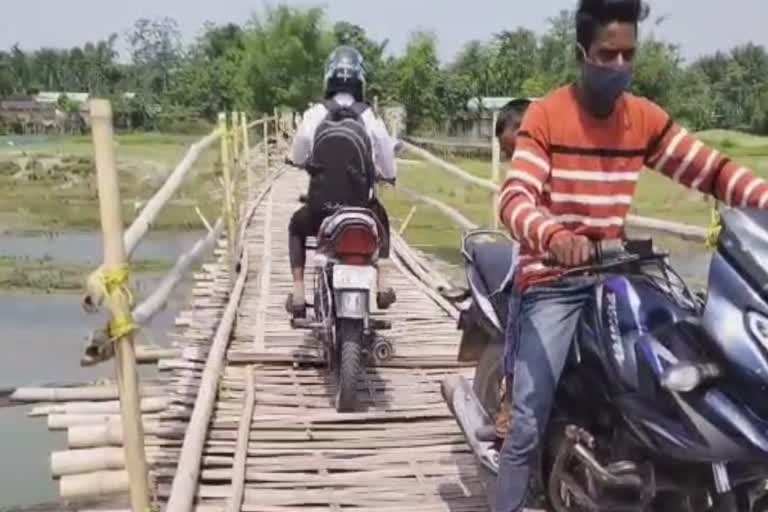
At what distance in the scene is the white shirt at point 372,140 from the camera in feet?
17.0

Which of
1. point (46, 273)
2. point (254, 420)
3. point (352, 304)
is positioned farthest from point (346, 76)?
point (46, 273)

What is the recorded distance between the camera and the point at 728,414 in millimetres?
2312

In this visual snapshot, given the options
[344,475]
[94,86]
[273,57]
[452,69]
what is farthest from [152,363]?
[94,86]

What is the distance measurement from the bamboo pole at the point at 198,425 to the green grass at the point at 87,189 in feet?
28.1

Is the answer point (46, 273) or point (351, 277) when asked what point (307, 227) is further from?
point (46, 273)

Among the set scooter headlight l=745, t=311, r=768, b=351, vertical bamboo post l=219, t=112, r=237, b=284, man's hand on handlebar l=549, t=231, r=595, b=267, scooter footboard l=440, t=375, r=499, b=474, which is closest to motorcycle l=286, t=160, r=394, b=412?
scooter footboard l=440, t=375, r=499, b=474

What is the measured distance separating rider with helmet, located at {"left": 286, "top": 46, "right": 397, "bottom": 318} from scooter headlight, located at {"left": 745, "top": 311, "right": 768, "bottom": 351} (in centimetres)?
283

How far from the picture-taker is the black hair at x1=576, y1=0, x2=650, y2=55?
8.67 feet

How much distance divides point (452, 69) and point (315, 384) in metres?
40.9

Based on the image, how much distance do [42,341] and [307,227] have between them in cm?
785

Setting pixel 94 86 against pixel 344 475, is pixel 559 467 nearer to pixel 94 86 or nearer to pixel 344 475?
pixel 344 475

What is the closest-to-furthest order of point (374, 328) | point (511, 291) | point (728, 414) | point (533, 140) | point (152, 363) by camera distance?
point (728, 414) < point (533, 140) < point (511, 291) < point (374, 328) < point (152, 363)

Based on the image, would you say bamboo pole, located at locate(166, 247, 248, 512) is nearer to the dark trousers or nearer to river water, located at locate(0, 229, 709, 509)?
the dark trousers

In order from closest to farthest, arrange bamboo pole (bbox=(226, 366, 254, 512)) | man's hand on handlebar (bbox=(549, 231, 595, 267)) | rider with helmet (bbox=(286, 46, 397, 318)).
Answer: man's hand on handlebar (bbox=(549, 231, 595, 267))
bamboo pole (bbox=(226, 366, 254, 512))
rider with helmet (bbox=(286, 46, 397, 318))
